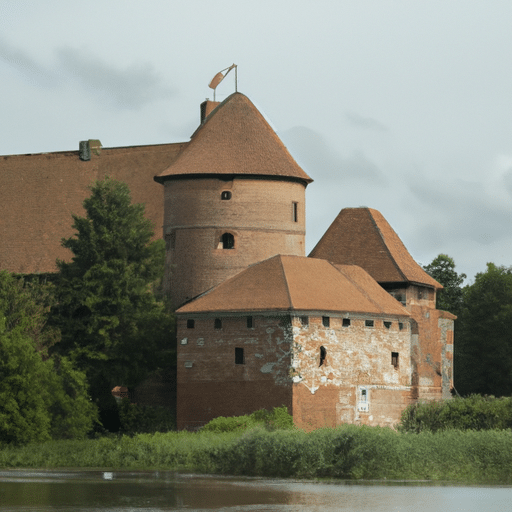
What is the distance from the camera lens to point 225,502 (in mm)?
28312

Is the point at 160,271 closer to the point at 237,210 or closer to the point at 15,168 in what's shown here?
the point at 237,210

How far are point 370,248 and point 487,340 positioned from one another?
47.6 ft

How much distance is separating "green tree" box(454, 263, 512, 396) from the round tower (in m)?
15.0

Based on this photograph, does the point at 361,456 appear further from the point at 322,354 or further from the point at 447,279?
the point at 447,279

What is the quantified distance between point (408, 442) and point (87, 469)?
9628 millimetres

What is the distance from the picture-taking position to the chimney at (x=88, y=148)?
61.5 metres

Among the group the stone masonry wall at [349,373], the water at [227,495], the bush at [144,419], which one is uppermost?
the stone masonry wall at [349,373]

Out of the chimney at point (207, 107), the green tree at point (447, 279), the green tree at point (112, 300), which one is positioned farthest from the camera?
the green tree at point (447, 279)

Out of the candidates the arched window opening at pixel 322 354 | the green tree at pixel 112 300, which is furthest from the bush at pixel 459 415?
the green tree at pixel 112 300

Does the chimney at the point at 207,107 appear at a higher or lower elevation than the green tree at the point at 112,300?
higher

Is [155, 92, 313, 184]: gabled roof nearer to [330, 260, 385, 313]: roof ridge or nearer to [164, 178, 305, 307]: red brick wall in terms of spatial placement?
[164, 178, 305, 307]: red brick wall

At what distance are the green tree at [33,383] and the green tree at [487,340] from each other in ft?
77.6

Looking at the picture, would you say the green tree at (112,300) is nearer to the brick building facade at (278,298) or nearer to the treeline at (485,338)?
the brick building facade at (278,298)

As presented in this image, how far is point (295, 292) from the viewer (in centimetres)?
4525
